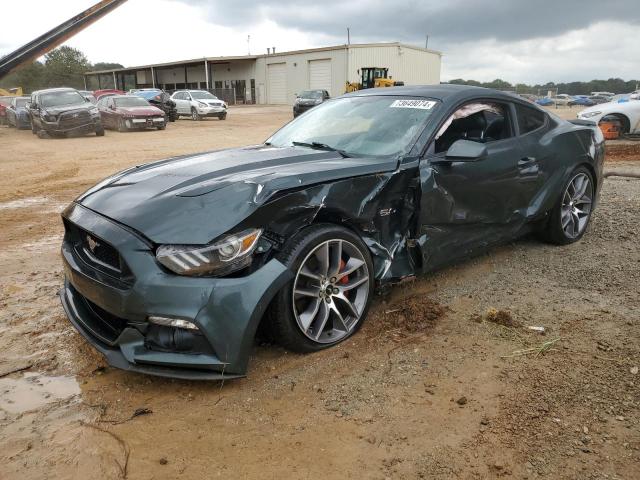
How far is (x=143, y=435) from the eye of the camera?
7.80 feet

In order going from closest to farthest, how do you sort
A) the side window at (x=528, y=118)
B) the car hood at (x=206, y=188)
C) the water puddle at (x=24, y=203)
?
the car hood at (x=206, y=188), the side window at (x=528, y=118), the water puddle at (x=24, y=203)

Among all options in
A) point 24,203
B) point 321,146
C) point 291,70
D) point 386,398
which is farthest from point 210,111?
point 386,398

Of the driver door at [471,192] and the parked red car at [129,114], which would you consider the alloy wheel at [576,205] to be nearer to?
the driver door at [471,192]

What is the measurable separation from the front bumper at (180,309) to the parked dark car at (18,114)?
2171 cm

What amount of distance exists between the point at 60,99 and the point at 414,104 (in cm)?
1726

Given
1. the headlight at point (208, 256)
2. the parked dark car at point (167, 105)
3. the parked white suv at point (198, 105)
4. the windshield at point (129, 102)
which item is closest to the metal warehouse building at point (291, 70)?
the parked white suv at point (198, 105)

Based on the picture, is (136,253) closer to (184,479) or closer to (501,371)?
(184,479)

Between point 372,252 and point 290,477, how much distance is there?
61.4 inches

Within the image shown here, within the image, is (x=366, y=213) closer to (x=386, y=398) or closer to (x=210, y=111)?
(x=386, y=398)

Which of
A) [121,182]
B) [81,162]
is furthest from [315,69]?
[121,182]

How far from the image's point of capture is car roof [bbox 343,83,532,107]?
3.89 meters

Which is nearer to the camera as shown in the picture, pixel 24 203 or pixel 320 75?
pixel 24 203

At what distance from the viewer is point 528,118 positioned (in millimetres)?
4484

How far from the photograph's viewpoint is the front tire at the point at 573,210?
481 centimetres
